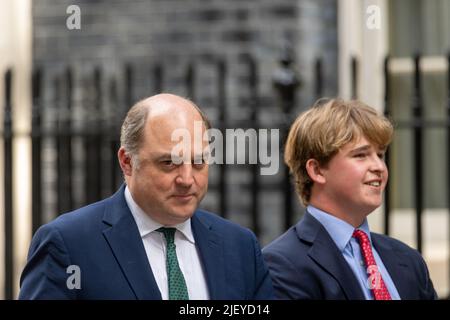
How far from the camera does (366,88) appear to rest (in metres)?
6.66

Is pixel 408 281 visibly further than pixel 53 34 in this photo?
No

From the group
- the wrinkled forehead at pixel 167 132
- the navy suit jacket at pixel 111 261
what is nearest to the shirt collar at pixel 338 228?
the navy suit jacket at pixel 111 261

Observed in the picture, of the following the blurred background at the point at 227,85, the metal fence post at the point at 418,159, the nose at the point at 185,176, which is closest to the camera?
the nose at the point at 185,176

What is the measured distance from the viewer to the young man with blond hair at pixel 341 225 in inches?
123

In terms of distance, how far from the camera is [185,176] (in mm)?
2621

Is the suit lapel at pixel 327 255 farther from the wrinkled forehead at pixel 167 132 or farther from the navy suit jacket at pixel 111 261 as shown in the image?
the wrinkled forehead at pixel 167 132

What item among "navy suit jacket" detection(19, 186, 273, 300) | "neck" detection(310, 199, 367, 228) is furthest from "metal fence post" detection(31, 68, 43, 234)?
"navy suit jacket" detection(19, 186, 273, 300)

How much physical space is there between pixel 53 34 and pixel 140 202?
463 centimetres

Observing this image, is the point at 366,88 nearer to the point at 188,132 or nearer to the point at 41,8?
the point at 41,8

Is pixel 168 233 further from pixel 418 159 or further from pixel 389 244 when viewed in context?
pixel 418 159

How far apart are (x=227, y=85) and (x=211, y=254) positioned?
161 inches

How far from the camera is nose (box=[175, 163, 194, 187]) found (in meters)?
2.62

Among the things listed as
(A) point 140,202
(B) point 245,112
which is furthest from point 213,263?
(B) point 245,112

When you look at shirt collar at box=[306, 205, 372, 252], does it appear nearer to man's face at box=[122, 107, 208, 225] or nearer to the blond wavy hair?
the blond wavy hair
